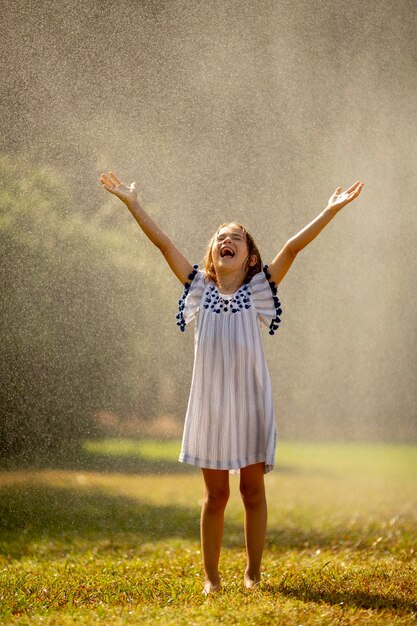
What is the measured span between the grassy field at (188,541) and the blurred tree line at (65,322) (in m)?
0.31

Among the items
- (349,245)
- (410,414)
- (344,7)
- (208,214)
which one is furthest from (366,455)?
(344,7)

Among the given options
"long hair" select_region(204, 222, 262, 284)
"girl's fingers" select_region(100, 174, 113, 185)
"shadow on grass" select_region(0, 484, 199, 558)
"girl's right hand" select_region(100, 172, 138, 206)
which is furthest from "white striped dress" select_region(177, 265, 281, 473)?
"shadow on grass" select_region(0, 484, 199, 558)

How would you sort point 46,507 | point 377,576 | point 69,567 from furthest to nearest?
1. point 46,507
2. point 69,567
3. point 377,576

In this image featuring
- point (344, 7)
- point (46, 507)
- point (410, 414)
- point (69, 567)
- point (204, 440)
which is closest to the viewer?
point (204, 440)

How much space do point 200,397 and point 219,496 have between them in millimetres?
423

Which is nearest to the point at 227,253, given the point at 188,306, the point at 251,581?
the point at 188,306

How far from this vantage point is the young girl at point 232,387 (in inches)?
150

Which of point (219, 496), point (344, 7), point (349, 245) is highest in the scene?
point (344, 7)

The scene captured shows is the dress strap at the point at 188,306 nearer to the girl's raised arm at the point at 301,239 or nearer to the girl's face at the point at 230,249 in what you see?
the girl's face at the point at 230,249

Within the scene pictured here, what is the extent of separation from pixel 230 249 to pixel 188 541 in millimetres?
2743

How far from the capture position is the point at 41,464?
6336 mm

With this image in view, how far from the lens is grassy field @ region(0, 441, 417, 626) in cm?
377

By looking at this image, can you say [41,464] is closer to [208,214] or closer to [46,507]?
[46,507]

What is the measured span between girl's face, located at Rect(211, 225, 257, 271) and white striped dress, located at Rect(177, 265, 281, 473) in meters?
0.13
